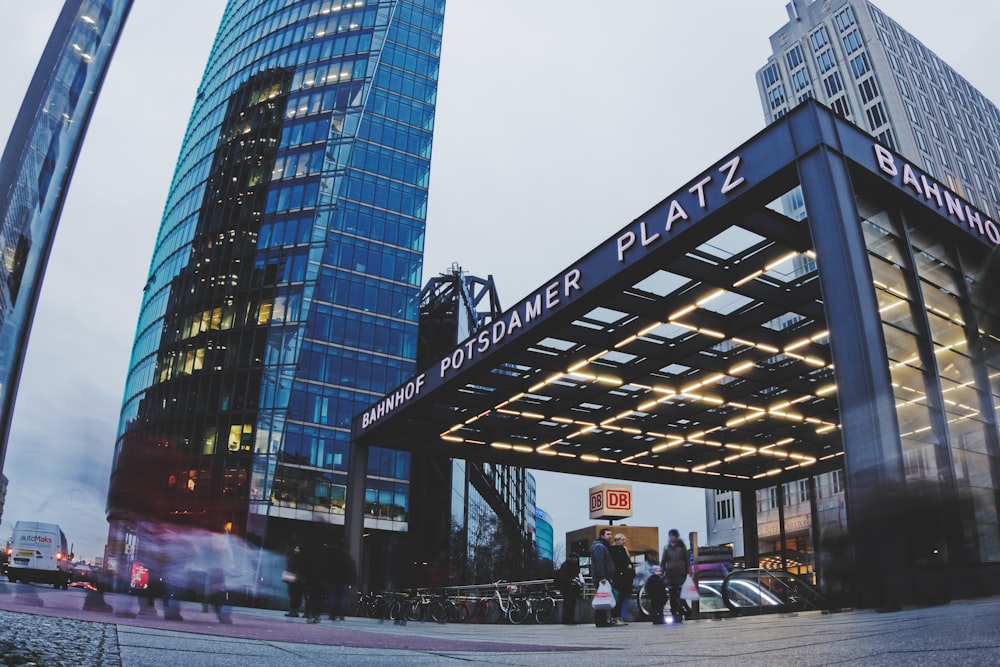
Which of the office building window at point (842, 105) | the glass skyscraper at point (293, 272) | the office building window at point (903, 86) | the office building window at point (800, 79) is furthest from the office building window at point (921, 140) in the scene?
the glass skyscraper at point (293, 272)

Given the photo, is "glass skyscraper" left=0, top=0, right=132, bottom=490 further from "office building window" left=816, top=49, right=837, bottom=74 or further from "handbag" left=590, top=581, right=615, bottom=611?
"office building window" left=816, top=49, right=837, bottom=74

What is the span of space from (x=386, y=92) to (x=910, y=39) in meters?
75.3

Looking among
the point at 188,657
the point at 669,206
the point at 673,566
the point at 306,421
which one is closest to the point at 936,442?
the point at 673,566

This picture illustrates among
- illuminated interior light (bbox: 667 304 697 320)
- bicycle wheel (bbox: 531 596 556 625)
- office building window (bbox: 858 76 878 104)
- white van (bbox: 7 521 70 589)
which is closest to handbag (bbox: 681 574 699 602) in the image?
bicycle wheel (bbox: 531 596 556 625)

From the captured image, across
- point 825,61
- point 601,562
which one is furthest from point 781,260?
point 825,61

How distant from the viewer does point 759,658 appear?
348 centimetres

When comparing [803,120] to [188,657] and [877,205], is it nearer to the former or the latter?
[877,205]

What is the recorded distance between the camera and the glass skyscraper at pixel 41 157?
5.38 ft

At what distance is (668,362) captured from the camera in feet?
64.8

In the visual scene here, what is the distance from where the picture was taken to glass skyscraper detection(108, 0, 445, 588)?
166 feet

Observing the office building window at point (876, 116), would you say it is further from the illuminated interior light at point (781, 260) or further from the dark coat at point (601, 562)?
the dark coat at point (601, 562)

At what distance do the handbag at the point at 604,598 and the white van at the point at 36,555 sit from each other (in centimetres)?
2325

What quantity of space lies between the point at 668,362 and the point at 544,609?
8006mm

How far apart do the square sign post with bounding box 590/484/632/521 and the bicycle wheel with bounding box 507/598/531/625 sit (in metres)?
22.4
